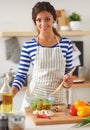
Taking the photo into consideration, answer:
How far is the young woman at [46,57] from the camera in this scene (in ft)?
6.40

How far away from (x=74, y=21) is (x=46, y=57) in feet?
4.19

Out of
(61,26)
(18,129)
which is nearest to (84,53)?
(61,26)

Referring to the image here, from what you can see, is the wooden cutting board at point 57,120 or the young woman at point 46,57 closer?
the wooden cutting board at point 57,120

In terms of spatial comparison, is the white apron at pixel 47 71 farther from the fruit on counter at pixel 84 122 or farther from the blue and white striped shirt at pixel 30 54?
the fruit on counter at pixel 84 122

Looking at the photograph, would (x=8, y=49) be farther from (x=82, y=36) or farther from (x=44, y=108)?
(x=44, y=108)

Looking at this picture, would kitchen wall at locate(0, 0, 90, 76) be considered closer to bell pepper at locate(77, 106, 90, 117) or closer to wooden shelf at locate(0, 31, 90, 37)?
wooden shelf at locate(0, 31, 90, 37)

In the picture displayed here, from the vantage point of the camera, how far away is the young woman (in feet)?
6.40

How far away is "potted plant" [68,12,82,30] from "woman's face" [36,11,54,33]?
4.52ft

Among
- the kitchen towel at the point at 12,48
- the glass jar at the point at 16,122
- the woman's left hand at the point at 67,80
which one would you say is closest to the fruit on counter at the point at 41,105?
the woman's left hand at the point at 67,80

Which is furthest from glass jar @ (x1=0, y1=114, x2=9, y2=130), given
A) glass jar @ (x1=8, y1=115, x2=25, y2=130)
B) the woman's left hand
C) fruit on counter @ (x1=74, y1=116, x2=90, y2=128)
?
the woman's left hand

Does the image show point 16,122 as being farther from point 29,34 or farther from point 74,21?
point 74,21

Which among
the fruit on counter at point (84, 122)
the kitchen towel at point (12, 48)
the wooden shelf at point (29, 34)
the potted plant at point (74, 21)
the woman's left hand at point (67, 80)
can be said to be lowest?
the fruit on counter at point (84, 122)

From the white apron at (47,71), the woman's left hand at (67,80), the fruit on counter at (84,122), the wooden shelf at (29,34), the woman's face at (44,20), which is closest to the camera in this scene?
the fruit on counter at (84,122)

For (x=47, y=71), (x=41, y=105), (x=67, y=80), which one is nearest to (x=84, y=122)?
(x=41, y=105)
